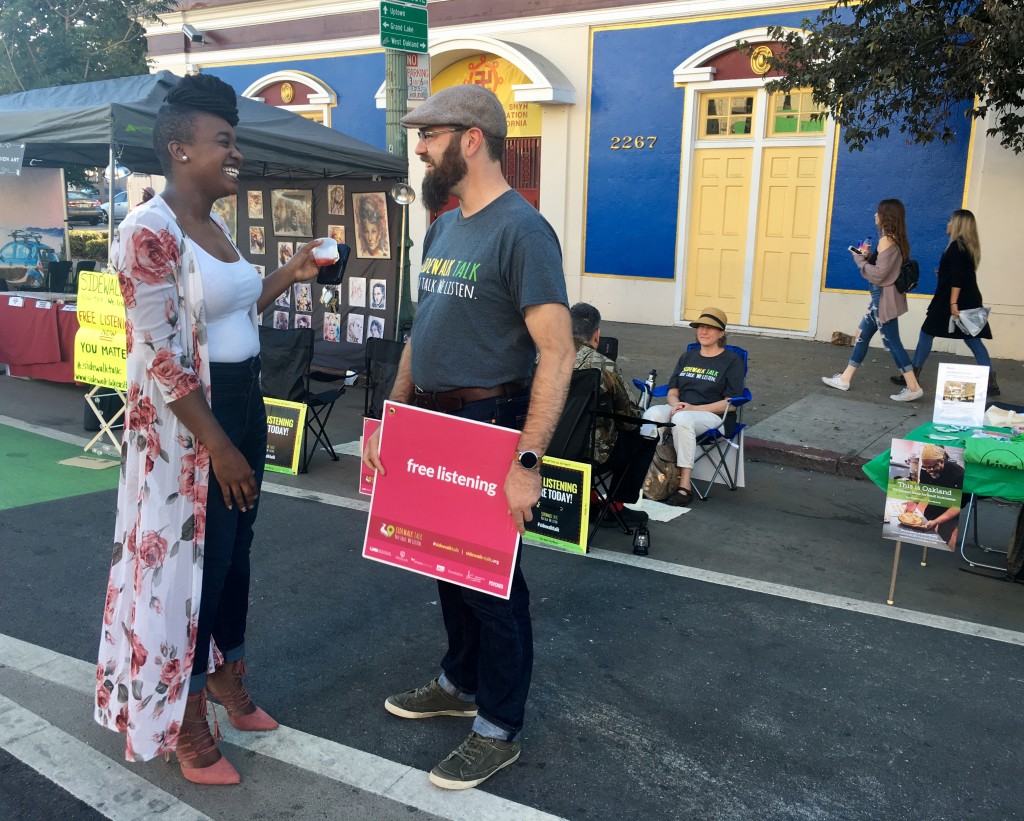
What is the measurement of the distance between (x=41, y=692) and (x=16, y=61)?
861 inches

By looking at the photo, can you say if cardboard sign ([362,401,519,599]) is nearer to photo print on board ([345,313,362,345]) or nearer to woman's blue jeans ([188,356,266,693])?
woman's blue jeans ([188,356,266,693])

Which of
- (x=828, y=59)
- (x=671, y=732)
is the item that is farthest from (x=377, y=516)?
(x=828, y=59)

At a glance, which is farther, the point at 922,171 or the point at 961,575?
the point at 922,171

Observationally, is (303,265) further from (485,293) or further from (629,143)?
(629,143)

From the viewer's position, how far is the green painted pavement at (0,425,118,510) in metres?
6.15

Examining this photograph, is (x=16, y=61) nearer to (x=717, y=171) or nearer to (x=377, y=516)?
(x=717, y=171)

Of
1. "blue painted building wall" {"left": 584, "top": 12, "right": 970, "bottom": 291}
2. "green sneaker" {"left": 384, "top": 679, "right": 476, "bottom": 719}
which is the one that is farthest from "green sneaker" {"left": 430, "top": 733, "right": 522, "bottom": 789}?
"blue painted building wall" {"left": 584, "top": 12, "right": 970, "bottom": 291}

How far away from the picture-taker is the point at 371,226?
9.84 m

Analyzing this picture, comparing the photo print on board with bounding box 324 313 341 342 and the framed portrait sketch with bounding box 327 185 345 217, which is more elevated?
the framed portrait sketch with bounding box 327 185 345 217

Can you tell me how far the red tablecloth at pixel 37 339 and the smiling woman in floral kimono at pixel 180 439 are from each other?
721 centimetres

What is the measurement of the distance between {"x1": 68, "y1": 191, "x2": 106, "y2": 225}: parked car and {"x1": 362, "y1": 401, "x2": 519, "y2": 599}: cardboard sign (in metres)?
16.9

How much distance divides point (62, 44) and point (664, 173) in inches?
618

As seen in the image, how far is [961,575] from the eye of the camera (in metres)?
5.07

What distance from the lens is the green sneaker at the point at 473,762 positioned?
9.82ft
